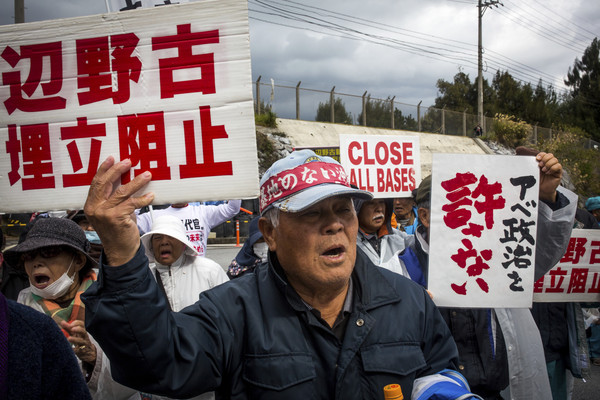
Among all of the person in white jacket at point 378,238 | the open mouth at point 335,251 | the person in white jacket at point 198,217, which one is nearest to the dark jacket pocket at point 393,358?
the open mouth at point 335,251

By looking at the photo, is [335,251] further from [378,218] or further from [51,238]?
[378,218]

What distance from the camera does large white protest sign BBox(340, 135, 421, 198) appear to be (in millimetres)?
4852

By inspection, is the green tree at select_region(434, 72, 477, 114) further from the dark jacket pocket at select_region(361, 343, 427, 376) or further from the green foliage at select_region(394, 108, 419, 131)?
the dark jacket pocket at select_region(361, 343, 427, 376)

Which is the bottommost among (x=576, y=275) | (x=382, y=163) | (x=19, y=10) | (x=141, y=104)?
(x=576, y=275)

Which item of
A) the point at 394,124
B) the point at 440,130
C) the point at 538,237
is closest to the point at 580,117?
the point at 440,130

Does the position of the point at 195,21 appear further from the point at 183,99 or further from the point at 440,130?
the point at 440,130

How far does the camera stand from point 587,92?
54625mm

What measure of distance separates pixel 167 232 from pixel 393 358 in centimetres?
199

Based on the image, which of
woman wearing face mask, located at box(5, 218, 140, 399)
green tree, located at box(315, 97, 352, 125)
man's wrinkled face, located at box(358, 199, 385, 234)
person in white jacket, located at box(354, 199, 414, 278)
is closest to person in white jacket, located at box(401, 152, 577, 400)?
person in white jacket, located at box(354, 199, 414, 278)

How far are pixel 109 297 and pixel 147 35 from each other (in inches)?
39.9

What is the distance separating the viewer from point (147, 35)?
5.85 ft

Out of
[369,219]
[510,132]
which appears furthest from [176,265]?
[510,132]

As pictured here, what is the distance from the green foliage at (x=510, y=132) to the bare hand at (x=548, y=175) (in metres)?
34.2

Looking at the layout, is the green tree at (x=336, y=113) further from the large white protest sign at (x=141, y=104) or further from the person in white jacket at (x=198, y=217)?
the large white protest sign at (x=141, y=104)
